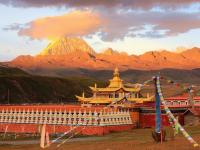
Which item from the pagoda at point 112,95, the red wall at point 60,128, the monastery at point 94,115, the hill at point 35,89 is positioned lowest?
the red wall at point 60,128

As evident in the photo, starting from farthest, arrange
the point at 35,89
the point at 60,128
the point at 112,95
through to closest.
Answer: the point at 35,89 < the point at 112,95 < the point at 60,128

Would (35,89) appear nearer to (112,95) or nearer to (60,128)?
(112,95)

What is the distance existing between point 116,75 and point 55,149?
45.5 m

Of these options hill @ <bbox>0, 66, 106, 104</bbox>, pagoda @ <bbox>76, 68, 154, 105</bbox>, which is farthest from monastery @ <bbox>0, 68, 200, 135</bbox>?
hill @ <bbox>0, 66, 106, 104</bbox>

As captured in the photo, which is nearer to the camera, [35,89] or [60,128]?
[60,128]

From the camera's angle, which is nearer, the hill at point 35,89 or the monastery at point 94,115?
the monastery at point 94,115

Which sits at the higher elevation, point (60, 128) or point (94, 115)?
point (94, 115)

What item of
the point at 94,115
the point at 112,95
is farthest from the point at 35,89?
the point at 94,115

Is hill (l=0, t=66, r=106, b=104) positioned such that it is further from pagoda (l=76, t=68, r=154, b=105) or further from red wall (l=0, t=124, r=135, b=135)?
red wall (l=0, t=124, r=135, b=135)

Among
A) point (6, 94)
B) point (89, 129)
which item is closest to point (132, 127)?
point (89, 129)

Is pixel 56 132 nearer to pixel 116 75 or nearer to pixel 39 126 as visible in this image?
pixel 39 126

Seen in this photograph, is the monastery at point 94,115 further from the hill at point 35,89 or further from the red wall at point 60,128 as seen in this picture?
the hill at point 35,89

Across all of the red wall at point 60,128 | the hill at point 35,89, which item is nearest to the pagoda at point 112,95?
the red wall at point 60,128

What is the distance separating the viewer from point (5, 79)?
15588cm
